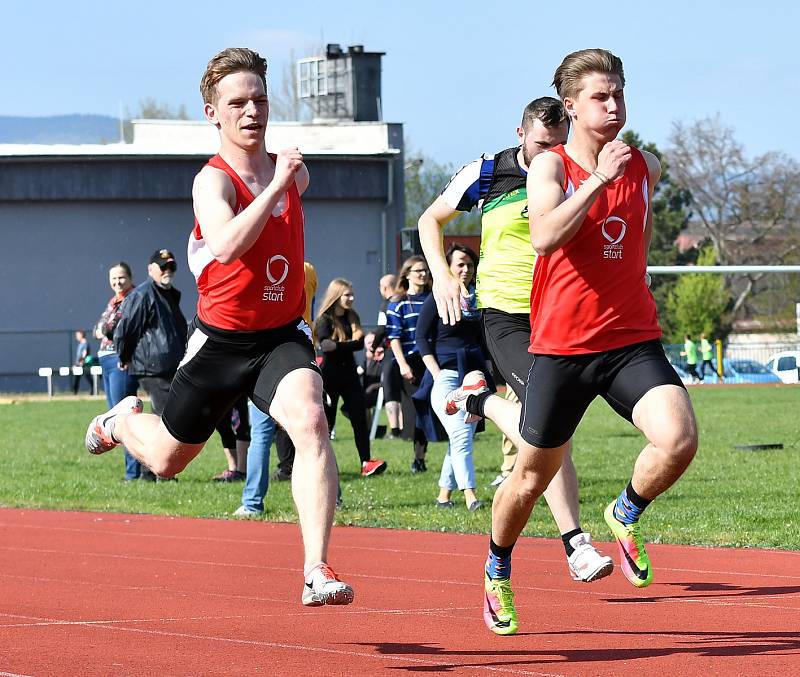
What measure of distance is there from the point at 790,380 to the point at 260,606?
36.0m

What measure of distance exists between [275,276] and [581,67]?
4.77 ft

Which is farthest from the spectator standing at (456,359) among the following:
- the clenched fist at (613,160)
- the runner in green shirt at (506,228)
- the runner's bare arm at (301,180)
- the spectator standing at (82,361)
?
the spectator standing at (82,361)

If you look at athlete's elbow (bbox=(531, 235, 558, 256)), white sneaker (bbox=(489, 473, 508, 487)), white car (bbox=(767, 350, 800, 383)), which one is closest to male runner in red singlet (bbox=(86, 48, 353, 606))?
athlete's elbow (bbox=(531, 235, 558, 256))

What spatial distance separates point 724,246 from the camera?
73125 millimetres

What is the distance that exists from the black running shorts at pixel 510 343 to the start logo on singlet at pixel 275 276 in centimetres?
158

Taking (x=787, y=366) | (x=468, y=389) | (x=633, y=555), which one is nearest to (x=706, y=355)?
(x=787, y=366)

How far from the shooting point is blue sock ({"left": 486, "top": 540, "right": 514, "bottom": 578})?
19.0 ft

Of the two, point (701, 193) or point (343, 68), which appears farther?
point (701, 193)

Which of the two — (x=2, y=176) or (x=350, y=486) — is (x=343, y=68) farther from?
(x=350, y=486)

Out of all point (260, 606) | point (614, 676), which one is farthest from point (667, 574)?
point (614, 676)

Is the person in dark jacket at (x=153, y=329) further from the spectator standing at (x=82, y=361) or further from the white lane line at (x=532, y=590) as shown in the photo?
the spectator standing at (x=82, y=361)

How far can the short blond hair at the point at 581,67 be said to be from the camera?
18.0ft

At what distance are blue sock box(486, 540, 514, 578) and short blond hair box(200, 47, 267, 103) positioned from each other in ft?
6.95

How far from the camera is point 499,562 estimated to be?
5.82 metres
